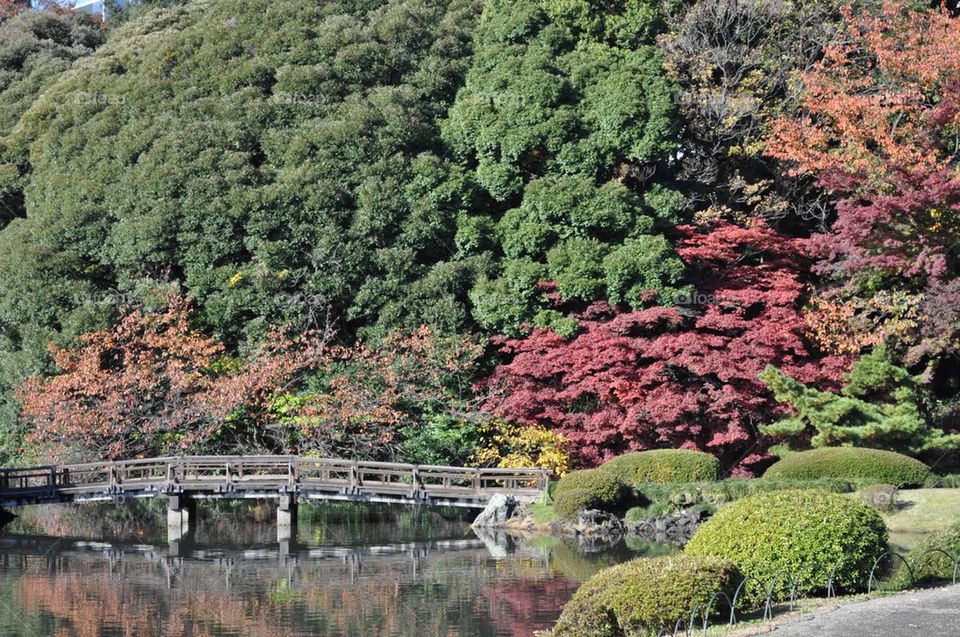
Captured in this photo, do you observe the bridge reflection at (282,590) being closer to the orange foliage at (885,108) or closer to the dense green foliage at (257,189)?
the dense green foliage at (257,189)

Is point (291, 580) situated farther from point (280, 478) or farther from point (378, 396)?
point (378, 396)

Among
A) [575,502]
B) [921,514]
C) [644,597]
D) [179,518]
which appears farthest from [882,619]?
[179,518]

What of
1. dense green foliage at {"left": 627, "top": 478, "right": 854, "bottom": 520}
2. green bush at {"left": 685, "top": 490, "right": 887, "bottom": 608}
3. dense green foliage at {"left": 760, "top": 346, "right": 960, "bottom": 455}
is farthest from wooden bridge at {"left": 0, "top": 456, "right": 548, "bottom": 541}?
green bush at {"left": 685, "top": 490, "right": 887, "bottom": 608}

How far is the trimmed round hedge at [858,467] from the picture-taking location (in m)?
22.0

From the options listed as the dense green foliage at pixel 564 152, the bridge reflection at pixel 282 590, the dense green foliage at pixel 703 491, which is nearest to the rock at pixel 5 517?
the bridge reflection at pixel 282 590

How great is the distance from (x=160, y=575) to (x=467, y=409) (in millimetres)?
9280

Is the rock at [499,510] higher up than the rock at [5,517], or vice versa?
the rock at [499,510]

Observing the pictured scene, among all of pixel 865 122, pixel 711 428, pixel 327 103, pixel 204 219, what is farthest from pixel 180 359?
pixel 865 122

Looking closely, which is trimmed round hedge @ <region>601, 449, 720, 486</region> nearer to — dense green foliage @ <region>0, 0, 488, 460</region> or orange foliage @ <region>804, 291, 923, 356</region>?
orange foliage @ <region>804, 291, 923, 356</region>

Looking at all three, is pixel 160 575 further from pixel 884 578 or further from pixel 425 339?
pixel 884 578

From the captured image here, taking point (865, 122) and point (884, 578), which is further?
point (865, 122)

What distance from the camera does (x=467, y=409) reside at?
86.3ft

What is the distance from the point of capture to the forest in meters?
25.1

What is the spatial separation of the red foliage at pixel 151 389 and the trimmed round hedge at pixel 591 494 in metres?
6.94
